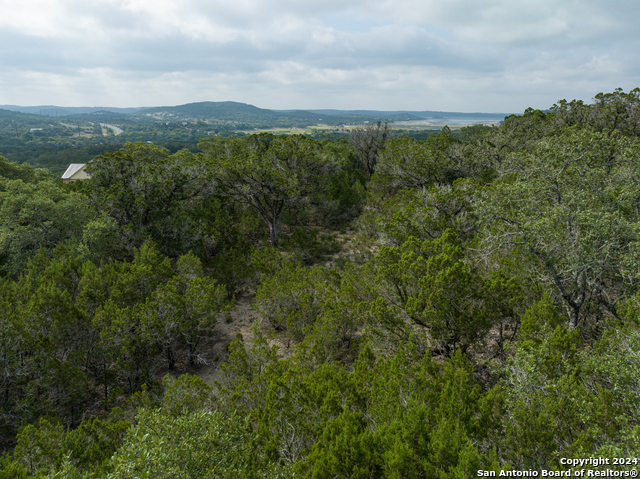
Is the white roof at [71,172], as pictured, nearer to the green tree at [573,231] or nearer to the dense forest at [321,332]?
the dense forest at [321,332]

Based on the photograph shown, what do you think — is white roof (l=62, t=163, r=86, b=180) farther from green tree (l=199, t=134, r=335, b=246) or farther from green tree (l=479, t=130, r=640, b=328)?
green tree (l=479, t=130, r=640, b=328)

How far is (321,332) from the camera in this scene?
39.4ft

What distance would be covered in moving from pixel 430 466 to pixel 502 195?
9.97 meters

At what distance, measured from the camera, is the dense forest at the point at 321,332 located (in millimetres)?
5730

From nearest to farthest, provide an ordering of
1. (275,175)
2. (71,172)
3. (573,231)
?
(573,231), (275,175), (71,172)

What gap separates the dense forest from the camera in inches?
226

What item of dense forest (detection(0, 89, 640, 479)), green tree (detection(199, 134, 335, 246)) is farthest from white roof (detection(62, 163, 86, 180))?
green tree (detection(199, 134, 335, 246))

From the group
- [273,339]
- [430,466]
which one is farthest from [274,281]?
[430,466]

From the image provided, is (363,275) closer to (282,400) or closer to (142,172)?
(282,400)

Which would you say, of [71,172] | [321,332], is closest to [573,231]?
[321,332]

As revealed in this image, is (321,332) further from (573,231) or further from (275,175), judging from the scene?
(275,175)

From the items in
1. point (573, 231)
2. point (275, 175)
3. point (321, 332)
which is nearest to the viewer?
point (573, 231)

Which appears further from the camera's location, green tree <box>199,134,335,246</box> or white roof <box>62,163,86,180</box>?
white roof <box>62,163,86,180</box>

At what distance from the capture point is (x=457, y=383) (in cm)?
756
